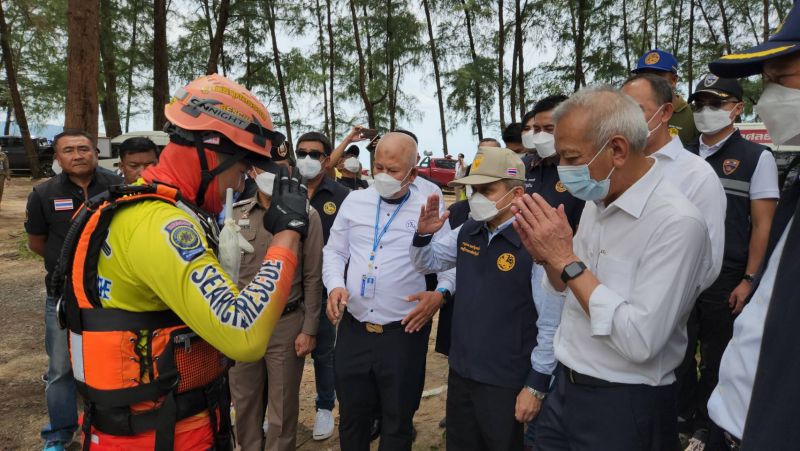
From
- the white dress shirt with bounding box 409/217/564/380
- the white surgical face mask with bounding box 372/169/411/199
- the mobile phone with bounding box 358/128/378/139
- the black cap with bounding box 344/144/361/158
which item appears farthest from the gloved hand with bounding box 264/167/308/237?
the black cap with bounding box 344/144/361/158

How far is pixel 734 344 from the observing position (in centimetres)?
151

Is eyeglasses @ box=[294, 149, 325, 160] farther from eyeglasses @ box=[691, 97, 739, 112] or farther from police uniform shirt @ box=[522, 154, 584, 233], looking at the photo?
eyeglasses @ box=[691, 97, 739, 112]

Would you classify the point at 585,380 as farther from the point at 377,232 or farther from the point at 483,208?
the point at 377,232

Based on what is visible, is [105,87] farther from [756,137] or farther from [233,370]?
[756,137]

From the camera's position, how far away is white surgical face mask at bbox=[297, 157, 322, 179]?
14.8 feet

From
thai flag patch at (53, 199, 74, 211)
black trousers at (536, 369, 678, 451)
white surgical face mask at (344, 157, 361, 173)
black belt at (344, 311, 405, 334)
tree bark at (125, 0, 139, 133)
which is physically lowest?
black trousers at (536, 369, 678, 451)

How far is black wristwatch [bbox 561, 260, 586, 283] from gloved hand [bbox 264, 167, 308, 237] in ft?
3.14

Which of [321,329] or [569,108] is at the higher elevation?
[569,108]

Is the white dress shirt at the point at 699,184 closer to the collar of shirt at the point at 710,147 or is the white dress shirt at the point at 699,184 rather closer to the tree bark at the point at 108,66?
the collar of shirt at the point at 710,147

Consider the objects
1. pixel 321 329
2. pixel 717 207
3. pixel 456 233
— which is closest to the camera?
pixel 717 207

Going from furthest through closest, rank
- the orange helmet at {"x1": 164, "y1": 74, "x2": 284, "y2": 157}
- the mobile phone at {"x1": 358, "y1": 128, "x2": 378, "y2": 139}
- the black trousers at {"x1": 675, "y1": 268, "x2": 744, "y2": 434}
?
the mobile phone at {"x1": 358, "y1": 128, "x2": 378, "y2": 139}, the black trousers at {"x1": 675, "y1": 268, "x2": 744, "y2": 434}, the orange helmet at {"x1": 164, "y1": 74, "x2": 284, "y2": 157}

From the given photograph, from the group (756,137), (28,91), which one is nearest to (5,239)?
(28,91)

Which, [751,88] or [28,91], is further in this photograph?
[28,91]

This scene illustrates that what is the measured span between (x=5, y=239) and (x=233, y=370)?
10.9 m
